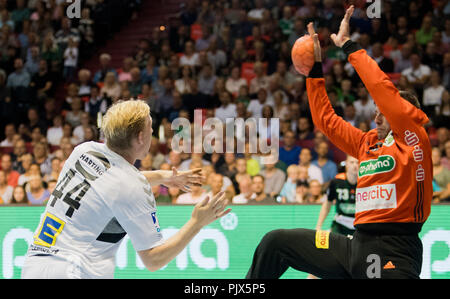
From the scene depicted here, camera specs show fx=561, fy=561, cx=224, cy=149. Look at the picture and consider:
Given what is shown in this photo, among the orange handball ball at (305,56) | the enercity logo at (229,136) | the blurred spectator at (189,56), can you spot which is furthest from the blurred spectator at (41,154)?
the orange handball ball at (305,56)

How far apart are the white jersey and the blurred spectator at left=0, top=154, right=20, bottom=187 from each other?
7024mm

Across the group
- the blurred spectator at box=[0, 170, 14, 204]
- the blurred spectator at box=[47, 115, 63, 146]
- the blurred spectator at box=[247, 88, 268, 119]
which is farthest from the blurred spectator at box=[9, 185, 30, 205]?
the blurred spectator at box=[247, 88, 268, 119]

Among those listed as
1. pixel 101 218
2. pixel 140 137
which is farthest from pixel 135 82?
pixel 101 218

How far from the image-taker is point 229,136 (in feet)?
31.6

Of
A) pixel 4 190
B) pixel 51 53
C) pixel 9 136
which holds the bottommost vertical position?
pixel 4 190

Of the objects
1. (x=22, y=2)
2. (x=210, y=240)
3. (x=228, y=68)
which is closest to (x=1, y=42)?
(x=22, y=2)

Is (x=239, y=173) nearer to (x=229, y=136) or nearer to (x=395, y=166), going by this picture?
(x=229, y=136)

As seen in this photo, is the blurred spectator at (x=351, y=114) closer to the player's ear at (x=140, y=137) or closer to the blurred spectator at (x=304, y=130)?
the blurred spectator at (x=304, y=130)

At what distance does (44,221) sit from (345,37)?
2.44 meters

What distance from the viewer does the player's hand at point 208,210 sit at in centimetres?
299

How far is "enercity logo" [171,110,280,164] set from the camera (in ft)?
30.3

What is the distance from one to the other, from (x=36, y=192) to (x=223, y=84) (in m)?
4.31
